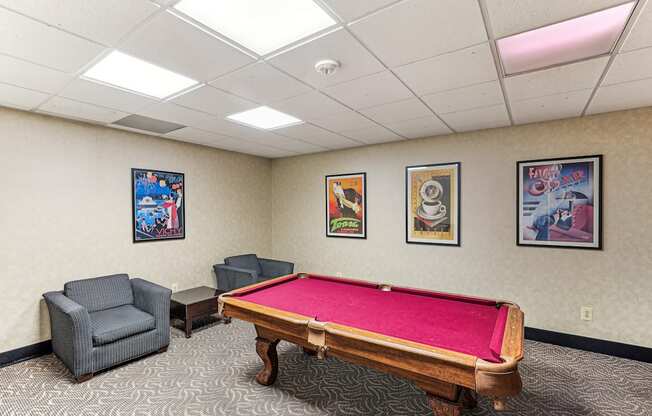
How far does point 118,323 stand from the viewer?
2.96 metres

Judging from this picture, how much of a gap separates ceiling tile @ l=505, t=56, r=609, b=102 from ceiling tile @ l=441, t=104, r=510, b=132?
35 cm

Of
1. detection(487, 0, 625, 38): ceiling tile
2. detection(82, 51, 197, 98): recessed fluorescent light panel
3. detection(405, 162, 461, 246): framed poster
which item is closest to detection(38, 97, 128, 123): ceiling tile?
detection(82, 51, 197, 98): recessed fluorescent light panel

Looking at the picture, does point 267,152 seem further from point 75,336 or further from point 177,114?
point 75,336

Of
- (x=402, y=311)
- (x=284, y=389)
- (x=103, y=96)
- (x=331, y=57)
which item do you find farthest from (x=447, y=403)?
(x=103, y=96)

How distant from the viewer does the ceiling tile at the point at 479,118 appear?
121 inches

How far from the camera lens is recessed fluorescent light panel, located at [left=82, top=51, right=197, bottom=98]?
2.11 metres

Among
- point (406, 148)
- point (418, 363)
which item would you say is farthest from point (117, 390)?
point (406, 148)

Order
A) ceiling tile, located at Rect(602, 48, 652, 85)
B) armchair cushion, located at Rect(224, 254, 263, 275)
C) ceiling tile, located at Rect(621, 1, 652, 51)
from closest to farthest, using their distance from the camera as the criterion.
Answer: ceiling tile, located at Rect(621, 1, 652, 51) → ceiling tile, located at Rect(602, 48, 652, 85) → armchair cushion, located at Rect(224, 254, 263, 275)

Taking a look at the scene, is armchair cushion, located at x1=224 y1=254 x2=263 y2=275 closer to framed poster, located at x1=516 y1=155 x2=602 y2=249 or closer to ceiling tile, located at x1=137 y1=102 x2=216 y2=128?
ceiling tile, located at x1=137 y1=102 x2=216 y2=128

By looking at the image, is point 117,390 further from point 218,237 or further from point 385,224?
point 385,224

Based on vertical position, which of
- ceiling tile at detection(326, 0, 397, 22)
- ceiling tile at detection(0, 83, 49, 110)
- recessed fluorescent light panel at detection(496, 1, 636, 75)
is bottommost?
ceiling tile at detection(0, 83, 49, 110)

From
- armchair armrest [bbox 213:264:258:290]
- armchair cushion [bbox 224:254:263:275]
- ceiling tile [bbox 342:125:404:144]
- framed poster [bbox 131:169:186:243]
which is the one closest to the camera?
ceiling tile [bbox 342:125:404:144]

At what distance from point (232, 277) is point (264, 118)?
2335mm

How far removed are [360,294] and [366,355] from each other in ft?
3.11
